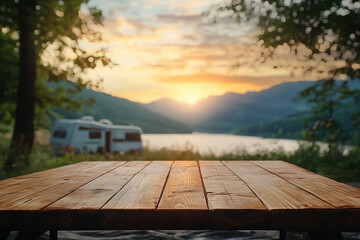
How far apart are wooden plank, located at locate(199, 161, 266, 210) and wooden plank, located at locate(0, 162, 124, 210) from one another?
0.74m

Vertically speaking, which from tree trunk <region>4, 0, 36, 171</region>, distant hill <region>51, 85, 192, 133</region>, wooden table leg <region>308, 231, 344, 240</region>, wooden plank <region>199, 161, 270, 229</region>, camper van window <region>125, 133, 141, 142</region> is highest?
distant hill <region>51, 85, 192, 133</region>

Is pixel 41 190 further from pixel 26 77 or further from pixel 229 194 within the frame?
pixel 26 77

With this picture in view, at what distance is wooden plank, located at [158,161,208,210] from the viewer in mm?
1428

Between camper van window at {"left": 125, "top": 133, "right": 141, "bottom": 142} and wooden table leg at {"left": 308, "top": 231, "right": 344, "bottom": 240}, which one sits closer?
wooden table leg at {"left": 308, "top": 231, "right": 344, "bottom": 240}

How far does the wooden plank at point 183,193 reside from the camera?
4.68ft

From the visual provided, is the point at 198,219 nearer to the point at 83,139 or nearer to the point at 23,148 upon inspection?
the point at 23,148

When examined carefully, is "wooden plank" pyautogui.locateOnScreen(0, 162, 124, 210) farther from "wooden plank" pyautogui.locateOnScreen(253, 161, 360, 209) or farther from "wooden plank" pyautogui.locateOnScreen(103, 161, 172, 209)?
"wooden plank" pyautogui.locateOnScreen(253, 161, 360, 209)

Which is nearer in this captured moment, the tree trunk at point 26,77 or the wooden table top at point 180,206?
the wooden table top at point 180,206

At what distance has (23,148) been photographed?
898 cm

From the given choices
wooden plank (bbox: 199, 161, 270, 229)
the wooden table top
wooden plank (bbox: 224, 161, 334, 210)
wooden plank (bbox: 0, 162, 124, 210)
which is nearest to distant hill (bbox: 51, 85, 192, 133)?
wooden plank (bbox: 0, 162, 124, 210)

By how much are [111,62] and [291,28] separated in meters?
5.05

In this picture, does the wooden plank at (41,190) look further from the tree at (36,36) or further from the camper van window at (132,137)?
the camper van window at (132,137)

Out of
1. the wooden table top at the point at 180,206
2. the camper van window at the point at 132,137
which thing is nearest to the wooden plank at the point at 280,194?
the wooden table top at the point at 180,206

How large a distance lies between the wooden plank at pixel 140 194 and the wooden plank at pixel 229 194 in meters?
0.26
